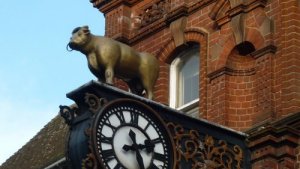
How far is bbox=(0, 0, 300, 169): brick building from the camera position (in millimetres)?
23719

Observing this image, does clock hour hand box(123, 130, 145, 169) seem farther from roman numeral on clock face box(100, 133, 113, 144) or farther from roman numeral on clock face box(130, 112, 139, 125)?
roman numeral on clock face box(100, 133, 113, 144)

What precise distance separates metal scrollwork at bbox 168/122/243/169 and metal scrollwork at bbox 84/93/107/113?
1.46m

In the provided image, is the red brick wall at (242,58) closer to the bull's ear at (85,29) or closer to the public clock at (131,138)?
the public clock at (131,138)

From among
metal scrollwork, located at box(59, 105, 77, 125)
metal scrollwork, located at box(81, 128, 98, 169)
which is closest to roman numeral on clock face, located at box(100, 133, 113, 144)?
metal scrollwork, located at box(81, 128, 98, 169)

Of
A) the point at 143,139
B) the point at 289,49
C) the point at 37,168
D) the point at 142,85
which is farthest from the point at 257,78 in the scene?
the point at 37,168

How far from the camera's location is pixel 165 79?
2766 centimetres

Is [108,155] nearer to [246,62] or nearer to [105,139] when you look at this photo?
[105,139]

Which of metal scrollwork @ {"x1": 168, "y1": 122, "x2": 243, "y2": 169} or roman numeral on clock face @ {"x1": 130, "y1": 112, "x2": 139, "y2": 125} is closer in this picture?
roman numeral on clock face @ {"x1": 130, "y1": 112, "x2": 139, "y2": 125}

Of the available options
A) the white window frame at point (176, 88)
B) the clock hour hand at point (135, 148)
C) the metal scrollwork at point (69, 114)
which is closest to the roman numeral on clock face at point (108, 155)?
the clock hour hand at point (135, 148)

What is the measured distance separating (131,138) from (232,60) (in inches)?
199

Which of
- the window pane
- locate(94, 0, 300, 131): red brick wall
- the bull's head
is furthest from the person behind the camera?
the window pane

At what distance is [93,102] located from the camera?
21531 millimetres

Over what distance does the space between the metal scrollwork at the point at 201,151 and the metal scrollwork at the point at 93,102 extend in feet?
4.78

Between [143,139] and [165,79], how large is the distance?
599 cm
